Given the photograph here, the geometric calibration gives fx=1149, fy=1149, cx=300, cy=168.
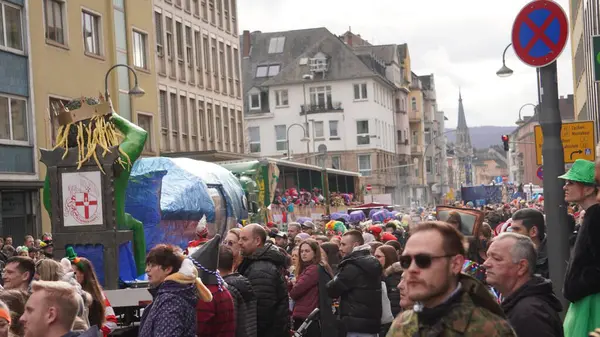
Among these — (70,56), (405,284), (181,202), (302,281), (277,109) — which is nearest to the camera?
(405,284)

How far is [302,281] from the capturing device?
12.6 meters

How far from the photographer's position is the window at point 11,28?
31.5 m

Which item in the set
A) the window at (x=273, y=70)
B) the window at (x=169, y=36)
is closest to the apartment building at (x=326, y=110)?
the window at (x=273, y=70)

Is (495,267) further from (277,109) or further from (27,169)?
(277,109)

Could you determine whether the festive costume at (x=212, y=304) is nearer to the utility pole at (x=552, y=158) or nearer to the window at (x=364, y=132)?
the utility pole at (x=552, y=158)

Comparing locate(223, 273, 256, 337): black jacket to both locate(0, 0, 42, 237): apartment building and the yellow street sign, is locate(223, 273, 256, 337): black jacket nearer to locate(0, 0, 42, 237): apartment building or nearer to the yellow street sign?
the yellow street sign

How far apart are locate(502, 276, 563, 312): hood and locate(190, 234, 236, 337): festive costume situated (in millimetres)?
2812

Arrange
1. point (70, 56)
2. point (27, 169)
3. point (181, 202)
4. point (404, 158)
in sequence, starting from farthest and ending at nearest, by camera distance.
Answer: point (404, 158) → point (70, 56) → point (27, 169) → point (181, 202)

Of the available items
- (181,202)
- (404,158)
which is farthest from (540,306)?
(404,158)

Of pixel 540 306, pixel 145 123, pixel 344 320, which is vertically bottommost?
pixel 344 320

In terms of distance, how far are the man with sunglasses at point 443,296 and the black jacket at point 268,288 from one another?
637 cm

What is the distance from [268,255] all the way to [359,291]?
112 centimetres

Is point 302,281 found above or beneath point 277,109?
beneath

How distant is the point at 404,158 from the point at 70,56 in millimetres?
80904
